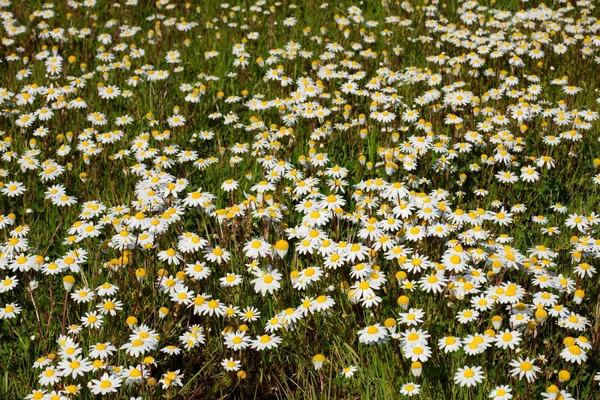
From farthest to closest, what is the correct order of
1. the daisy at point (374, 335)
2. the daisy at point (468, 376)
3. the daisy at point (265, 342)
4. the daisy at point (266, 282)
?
the daisy at point (266, 282) < the daisy at point (265, 342) < the daisy at point (374, 335) < the daisy at point (468, 376)

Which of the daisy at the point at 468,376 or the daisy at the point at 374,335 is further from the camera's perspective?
the daisy at the point at 374,335

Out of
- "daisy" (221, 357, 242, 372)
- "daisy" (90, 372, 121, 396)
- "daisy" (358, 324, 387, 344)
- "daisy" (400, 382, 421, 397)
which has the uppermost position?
"daisy" (358, 324, 387, 344)

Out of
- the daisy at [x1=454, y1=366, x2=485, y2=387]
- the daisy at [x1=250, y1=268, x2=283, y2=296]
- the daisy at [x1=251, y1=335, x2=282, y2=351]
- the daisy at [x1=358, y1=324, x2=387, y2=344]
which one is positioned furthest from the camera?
the daisy at [x1=250, y1=268, x2=283, y2=296]

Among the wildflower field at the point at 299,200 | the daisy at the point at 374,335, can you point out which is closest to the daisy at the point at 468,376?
the wildflower field at the point at 299,200

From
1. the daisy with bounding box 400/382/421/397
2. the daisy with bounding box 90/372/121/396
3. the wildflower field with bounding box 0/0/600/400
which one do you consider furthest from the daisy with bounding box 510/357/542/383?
the daisy with bounding box 90/372/121/396

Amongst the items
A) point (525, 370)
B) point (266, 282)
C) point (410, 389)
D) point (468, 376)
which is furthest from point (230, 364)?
point (525, 370)

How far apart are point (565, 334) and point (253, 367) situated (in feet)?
5.06

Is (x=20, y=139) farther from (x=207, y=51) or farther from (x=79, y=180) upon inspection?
(x=207, y=51)

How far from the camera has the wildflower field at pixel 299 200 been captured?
10.8 feet

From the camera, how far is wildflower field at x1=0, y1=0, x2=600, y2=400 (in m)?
3.30

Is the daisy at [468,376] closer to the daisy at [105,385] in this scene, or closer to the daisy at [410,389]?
the daisy at [410,389]

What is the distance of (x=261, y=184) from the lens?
4328 mm

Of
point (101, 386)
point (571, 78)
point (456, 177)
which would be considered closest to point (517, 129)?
point (456, 177)

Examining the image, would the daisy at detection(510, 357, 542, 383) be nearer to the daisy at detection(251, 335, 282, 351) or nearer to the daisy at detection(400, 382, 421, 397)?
the daisy at detection(400, 382, 421, 397)
